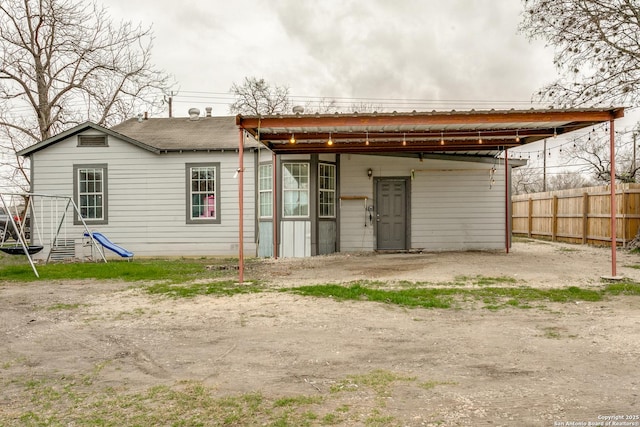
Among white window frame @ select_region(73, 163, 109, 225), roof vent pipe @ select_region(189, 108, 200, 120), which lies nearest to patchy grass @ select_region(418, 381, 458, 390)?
white window frame @ select_region(73, 163, 109, 225)

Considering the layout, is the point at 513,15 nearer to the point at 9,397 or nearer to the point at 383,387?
the point at 383,387

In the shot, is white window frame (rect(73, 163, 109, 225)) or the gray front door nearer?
white window frame (rect(73, 163, 109, 225))

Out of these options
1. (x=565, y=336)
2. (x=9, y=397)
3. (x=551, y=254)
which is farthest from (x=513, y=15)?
(x=9, y=397)

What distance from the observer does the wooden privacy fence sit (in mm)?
14484

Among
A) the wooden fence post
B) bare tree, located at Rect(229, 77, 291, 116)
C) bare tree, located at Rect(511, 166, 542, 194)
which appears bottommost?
the wooden fence post

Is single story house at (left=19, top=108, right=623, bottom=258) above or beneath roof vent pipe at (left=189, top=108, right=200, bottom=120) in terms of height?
beneath

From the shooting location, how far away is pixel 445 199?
44.7 ft

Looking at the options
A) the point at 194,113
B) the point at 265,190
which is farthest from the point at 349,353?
the point at 194,113

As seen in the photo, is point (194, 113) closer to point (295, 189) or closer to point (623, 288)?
point (295, 189)

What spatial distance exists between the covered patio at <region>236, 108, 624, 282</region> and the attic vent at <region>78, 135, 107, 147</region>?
4.77m

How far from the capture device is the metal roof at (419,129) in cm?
846

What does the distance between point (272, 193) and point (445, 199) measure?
482 cm

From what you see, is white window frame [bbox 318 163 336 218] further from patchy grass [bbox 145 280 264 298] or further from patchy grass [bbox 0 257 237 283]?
patchy grass [bbox 145 280 264 298]

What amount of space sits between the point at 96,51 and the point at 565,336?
20.3 meters
